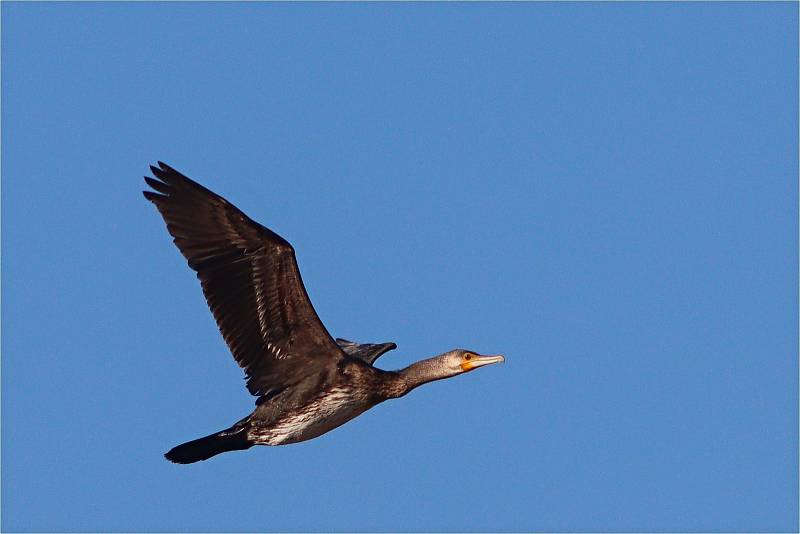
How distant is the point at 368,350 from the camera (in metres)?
24.2

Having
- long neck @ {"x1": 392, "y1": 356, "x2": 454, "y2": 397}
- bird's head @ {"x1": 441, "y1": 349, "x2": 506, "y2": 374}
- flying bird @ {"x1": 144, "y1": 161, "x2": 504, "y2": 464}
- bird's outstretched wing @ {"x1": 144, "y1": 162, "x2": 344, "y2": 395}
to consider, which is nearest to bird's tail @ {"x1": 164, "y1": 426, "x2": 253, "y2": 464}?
flying bird @ {"x1": 144, "y1": 161, "x2": 504, "y2": 464}

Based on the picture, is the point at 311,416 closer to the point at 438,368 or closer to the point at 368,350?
the point at 438,368

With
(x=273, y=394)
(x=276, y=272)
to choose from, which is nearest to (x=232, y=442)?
(x=273, y=394)

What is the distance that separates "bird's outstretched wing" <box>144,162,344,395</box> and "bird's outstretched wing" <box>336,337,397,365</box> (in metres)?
2.58

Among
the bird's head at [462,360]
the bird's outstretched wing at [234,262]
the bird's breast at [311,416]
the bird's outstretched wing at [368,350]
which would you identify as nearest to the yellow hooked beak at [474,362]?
the bird's head at [462,360]

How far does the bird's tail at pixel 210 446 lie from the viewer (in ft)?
70.2

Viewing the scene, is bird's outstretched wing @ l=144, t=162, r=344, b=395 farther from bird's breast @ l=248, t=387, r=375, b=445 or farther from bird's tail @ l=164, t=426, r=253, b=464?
bird's tail @ l=164, t=426, r=253, b=464

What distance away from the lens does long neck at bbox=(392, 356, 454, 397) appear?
21.6 metres

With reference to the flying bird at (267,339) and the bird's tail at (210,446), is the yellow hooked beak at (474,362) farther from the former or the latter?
the bird's tail at (210,446)

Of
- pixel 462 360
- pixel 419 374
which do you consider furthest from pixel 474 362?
pixel 419 374

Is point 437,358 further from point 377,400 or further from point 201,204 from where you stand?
point 201,204

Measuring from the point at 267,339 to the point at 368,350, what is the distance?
2.94 meters

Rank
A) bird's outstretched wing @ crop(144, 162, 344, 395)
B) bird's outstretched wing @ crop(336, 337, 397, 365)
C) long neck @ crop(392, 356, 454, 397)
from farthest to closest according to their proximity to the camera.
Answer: bird's outstretched wing @ crop(336, 337, 397, 365) < long neck @ crop(392, 356, 454, 397) < bird's outstretched wing @ crop(144, 162, 344, 395)

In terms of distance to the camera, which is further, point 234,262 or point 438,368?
point 438,368
